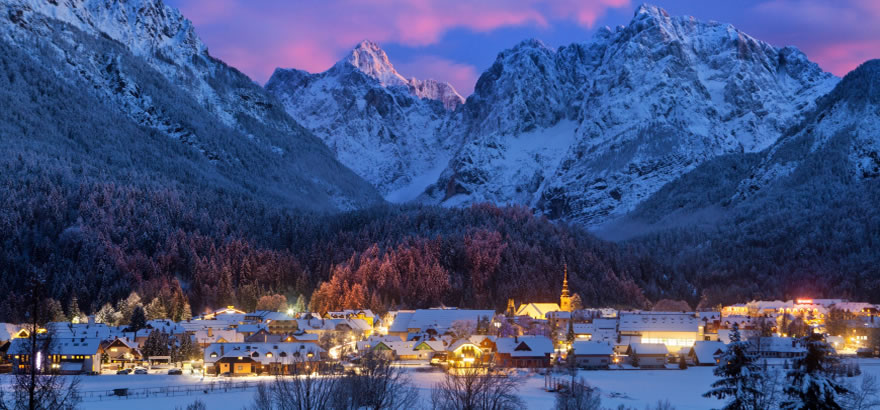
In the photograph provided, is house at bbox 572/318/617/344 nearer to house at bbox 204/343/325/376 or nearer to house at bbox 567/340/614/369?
house at bbox 567/340/614/369

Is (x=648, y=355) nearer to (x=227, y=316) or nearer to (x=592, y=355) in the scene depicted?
(x=592, y=355)

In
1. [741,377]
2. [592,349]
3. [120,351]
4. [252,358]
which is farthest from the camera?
[120,351]

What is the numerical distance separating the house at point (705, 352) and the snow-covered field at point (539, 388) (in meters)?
5.77

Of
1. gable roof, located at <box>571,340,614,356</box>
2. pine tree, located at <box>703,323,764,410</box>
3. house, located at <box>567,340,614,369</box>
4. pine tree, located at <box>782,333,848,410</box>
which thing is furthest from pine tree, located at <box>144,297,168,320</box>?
pine tree, located at <box>782,333,848,410</box>

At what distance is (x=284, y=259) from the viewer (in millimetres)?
183875

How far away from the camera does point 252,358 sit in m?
86.8

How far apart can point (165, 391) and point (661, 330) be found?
215ft

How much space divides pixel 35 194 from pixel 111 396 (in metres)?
134

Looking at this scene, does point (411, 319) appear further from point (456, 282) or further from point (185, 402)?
point (185, 402)

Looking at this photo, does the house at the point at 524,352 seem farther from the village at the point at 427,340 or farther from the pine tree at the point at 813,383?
the pine tree at the point at 813,383

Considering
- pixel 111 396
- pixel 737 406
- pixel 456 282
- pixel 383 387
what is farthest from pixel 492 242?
pixel 737 406

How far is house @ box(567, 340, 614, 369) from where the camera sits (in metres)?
94.9

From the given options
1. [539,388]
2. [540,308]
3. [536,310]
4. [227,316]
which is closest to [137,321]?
[227,316]

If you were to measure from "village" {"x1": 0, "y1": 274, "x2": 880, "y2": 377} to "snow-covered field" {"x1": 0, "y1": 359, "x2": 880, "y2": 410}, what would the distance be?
376 cm
